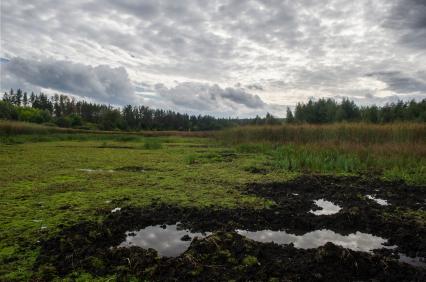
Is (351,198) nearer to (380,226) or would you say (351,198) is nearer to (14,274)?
(380,226)

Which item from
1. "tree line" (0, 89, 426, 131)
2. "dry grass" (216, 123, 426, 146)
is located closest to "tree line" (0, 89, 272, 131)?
"tree line" (0, 89, 426, 131)

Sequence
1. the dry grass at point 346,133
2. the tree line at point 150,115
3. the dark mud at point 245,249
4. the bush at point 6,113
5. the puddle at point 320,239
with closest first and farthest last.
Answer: the dark mud at point 245,249 < the puddle at point 320,239 < the dry grass at point 346,133 < the tree line at point 150,115 < the bush at point 6,113

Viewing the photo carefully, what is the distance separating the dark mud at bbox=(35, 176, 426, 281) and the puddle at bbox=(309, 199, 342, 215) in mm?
137

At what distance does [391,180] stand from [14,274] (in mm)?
6742

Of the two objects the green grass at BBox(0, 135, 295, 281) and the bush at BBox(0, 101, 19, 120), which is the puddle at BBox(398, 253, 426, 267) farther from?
the bush at BBox(0, 101, 19, 120)

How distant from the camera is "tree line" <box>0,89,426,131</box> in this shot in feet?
108

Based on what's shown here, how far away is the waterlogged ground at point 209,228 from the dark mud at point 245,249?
0.04 ft

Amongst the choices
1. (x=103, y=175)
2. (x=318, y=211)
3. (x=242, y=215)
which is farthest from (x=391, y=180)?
(x=103, y=175)

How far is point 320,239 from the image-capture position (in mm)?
3414

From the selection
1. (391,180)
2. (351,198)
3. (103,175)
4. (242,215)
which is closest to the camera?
(242,215)

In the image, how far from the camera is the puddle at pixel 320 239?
128 inches

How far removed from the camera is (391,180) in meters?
6.65

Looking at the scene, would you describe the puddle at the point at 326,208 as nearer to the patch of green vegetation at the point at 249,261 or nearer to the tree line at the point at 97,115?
the patch of green vegetation at the point at 249,261

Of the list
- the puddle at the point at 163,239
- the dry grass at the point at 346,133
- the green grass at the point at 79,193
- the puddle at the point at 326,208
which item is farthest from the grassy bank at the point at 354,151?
the puddle at the point at 163,239
